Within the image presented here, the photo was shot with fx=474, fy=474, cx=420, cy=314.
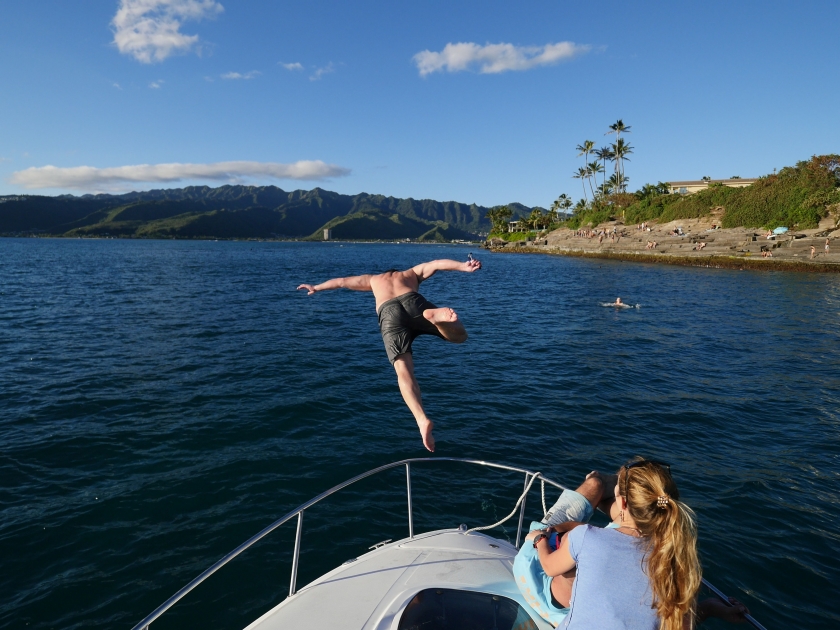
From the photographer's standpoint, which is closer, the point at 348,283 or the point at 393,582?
the point at 393,582

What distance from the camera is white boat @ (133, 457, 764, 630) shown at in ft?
14.6

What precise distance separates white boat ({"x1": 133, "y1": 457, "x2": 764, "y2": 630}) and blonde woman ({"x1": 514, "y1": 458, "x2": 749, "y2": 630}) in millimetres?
1173

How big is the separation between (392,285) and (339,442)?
8947mm

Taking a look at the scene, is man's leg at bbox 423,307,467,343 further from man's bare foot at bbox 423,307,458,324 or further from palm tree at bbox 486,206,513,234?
palm tree at bbox 486,206,513,234

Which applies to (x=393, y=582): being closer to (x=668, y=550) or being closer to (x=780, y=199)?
(x=668, y=550)

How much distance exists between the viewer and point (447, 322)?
6.19 meters

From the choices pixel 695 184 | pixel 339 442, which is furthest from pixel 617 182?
pixel 339 442

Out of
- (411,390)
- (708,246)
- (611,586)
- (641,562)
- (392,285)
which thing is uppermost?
(708,246)

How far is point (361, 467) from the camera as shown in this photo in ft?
41.9

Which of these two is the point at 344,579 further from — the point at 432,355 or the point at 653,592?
the point at 432,355

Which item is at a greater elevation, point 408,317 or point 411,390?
point 408,317

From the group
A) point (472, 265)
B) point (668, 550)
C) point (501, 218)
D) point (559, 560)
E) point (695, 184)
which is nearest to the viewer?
point (668, 550)

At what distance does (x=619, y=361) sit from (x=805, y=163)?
76.6 m

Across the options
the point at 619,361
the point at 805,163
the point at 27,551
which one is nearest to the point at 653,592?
the point at 27,551
